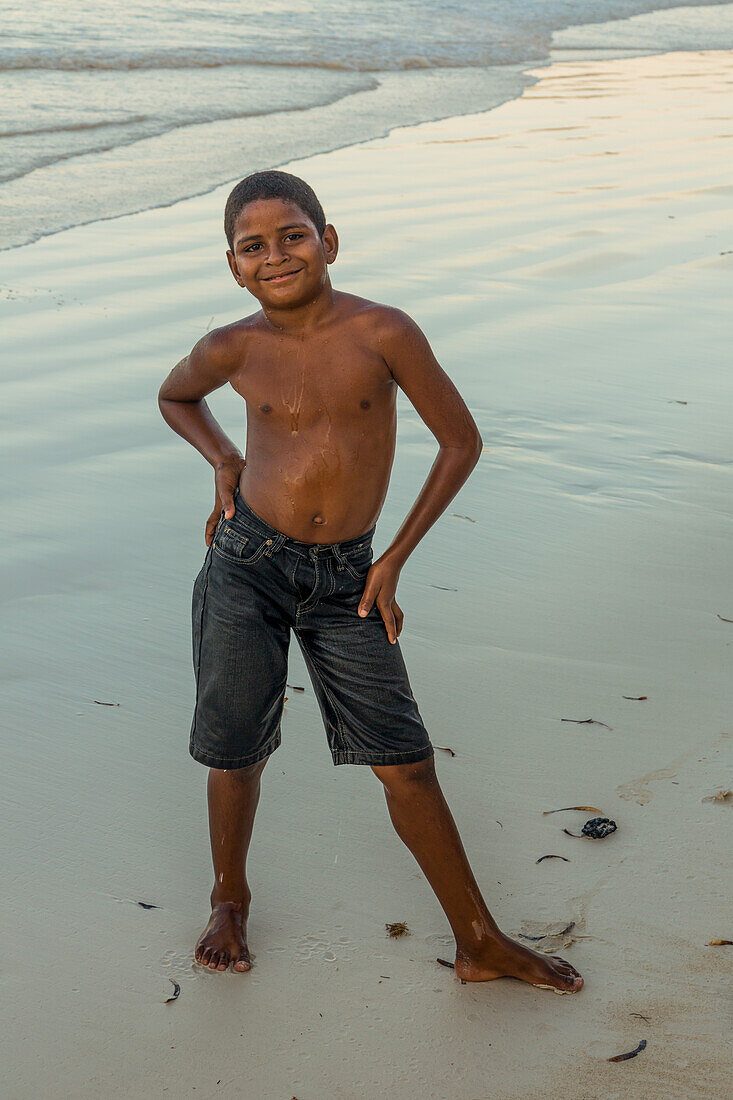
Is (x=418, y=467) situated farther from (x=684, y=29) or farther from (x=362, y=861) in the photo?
(x=684, y=29)

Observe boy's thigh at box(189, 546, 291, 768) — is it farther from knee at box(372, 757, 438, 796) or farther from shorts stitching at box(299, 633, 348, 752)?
knee at box(372, 757, 438, 796)

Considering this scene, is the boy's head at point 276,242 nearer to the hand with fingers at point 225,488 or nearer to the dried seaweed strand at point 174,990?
the hand with fingers at point 225,488

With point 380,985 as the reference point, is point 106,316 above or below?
above

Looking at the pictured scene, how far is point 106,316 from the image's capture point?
18.6 feet

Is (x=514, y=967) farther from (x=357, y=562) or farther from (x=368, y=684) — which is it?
(x=357, y=562)

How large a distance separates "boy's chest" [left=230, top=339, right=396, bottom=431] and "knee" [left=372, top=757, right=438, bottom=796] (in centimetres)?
65

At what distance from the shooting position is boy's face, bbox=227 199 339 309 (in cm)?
206

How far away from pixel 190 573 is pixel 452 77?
466 inches

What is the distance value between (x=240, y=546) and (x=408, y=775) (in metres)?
0.53

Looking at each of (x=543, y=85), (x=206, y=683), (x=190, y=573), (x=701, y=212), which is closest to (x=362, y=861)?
(x=206, y=683)

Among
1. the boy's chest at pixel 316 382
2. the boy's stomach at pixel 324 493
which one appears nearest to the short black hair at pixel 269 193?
the boy's chest at pixel 316 382

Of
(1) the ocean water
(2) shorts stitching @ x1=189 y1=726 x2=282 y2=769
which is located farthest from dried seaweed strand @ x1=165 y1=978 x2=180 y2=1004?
(1) the ocean water

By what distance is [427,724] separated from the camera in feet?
9.41

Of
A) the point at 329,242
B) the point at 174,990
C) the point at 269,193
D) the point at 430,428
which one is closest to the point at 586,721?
the point at 430,428
